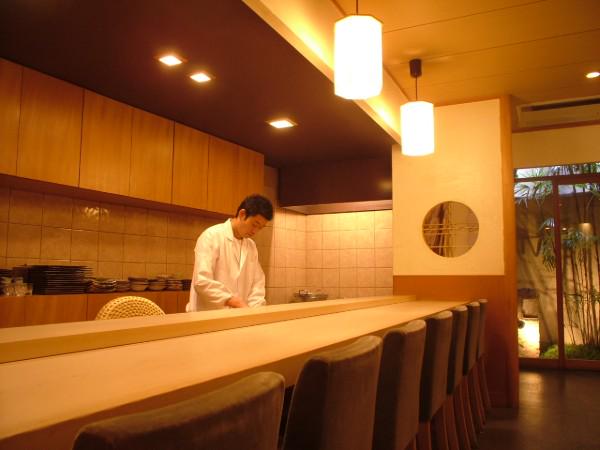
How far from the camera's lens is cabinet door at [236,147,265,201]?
5062 millimetres

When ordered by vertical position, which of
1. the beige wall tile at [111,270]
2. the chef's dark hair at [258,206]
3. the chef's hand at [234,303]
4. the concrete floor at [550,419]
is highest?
the chef's dark hair at [258,206]

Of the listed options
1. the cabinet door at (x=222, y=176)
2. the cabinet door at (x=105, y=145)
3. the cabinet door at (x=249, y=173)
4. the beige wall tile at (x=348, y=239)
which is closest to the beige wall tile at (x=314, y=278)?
the beige wall tile at (x=348, y=239)

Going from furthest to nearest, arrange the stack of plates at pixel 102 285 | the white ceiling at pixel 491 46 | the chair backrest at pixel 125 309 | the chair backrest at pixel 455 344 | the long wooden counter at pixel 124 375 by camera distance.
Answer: the stack of plates at pixel 102 285 < the white ceiling at pixel 491 46 < the chair backrest at pixel 455 344 < the chair backrest at pixel 125 309 < the long wooden counter at pixel 124 375

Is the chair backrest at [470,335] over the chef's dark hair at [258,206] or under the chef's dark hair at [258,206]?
under

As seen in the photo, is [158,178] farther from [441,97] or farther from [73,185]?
[441,97]

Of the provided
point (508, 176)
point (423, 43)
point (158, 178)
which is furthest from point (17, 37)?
point (508, 176)

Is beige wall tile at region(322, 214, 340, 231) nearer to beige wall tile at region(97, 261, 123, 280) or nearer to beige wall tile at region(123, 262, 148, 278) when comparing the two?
beige wall tile at region(123, 262, 148, 278)

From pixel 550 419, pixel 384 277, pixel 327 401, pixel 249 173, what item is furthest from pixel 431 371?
pixel 384 277

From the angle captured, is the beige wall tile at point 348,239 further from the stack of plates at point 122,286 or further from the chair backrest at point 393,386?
the chair backrest at point 393,386

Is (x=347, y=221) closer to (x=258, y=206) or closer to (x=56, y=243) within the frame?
(x=258, y=206)

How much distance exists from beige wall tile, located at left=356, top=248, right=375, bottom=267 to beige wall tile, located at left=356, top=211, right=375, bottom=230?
291 mm

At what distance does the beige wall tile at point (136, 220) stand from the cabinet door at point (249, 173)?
3.16 feet

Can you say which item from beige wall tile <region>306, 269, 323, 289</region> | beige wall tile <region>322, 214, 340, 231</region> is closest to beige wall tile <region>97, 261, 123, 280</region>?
beige wall tile <region>306, 269, 323, 289</region>

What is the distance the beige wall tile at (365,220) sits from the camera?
6.51m
